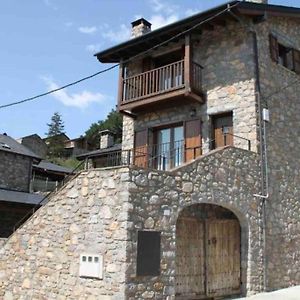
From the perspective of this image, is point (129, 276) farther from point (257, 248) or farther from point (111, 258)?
point (257, 248)

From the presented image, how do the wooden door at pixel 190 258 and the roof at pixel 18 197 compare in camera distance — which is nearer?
the wooden door at pixel 190 258

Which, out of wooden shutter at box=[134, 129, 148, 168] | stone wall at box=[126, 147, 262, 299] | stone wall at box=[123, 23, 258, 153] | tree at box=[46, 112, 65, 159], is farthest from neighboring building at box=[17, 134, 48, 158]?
stone wall at box=[126, 147, 262, 299]

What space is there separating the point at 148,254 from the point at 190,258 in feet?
6.51

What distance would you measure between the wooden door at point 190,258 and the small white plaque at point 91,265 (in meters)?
2.10

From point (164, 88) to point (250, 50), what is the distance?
2.89m

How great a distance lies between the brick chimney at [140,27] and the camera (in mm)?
15845

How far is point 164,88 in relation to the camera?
44.2ft

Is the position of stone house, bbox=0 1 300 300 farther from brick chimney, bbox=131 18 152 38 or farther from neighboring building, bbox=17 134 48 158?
neighboring building, bbox=17 134 48 158

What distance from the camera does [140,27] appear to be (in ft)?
52.1

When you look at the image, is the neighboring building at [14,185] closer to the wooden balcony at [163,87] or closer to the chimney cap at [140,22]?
the wooden balcony at [163,87]

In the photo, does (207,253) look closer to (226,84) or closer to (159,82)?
(226,84)

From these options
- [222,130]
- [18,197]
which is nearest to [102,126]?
[18,197]

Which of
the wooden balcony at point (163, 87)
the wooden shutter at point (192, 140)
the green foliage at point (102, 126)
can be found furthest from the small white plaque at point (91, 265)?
the green foliage at point (102, 126)

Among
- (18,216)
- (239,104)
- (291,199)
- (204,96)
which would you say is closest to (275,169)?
(291,199)
